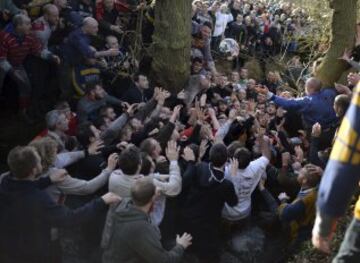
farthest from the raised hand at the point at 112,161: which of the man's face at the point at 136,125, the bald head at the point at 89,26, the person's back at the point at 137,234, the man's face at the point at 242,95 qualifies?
the man's face at the point at 242,95

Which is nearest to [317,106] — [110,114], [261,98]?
[261,98]

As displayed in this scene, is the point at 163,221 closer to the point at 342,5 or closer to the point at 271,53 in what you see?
the point at 342,5

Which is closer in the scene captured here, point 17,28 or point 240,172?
point 240,172

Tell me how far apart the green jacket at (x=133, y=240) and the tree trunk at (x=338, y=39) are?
5.45 meters

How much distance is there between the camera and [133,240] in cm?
347

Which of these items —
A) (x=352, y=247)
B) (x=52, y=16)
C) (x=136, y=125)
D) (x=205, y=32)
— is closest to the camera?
(x=352, y=247)

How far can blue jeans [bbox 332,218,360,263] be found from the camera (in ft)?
7.93

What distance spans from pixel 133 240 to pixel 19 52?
4.29 metres

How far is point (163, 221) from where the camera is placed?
4969 mm

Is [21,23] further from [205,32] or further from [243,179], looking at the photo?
[205,32]

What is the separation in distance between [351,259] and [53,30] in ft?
20.8

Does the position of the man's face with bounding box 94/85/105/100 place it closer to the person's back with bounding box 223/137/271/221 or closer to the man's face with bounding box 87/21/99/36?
the man's face with bounding box 87/21/99/36

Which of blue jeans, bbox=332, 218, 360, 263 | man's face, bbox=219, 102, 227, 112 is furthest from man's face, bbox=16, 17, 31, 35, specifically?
blue jeans, bbox=332, 218, 360, 263

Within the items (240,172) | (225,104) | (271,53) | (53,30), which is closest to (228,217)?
(240,172)
